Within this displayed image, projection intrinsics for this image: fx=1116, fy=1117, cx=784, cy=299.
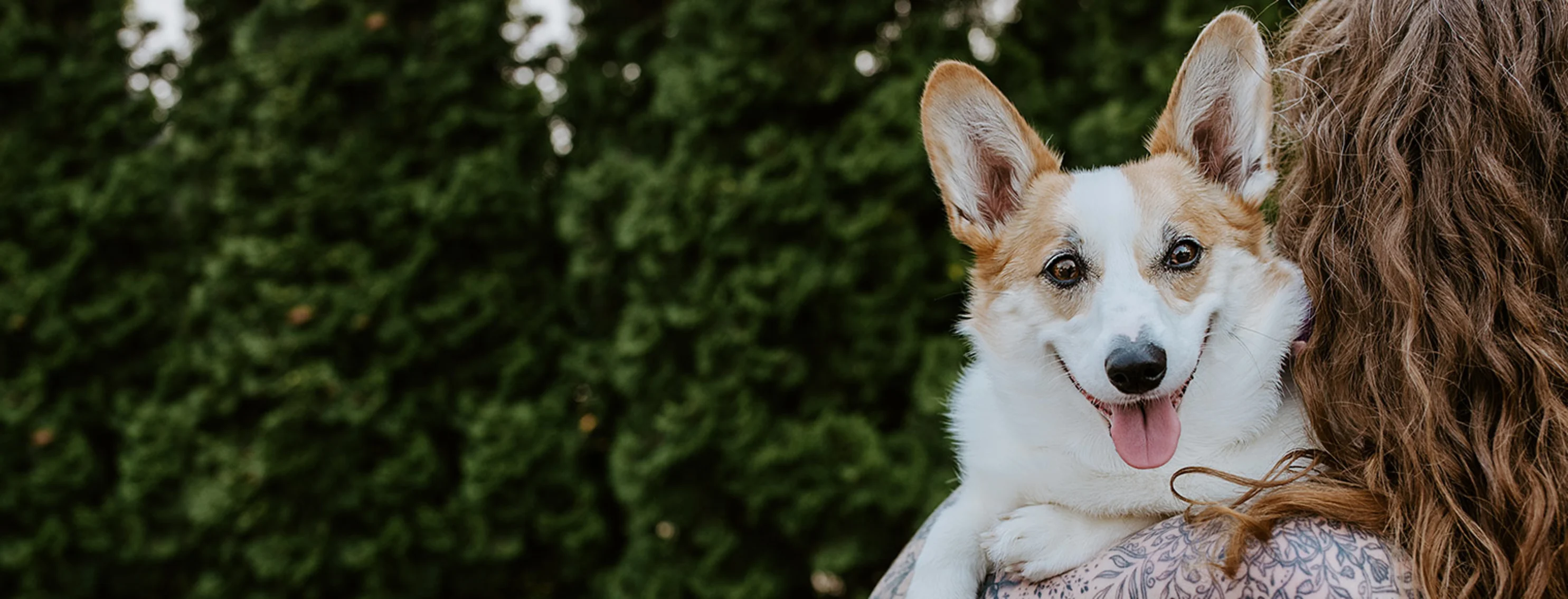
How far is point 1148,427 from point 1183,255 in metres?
0.32

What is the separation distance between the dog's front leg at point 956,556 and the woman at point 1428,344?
26 cm

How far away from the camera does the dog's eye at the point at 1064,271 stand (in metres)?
2.02

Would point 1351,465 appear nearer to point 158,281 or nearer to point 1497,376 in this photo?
point 1497,376

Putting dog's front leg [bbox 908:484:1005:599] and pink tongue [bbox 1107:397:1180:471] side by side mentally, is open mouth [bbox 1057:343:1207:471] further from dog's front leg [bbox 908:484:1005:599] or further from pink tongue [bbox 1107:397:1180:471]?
dog's front leg [bbox 908:484:1005:599]

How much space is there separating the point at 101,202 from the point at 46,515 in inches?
63.6

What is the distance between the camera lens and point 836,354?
4809 mm

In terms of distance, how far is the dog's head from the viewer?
1.84 meters

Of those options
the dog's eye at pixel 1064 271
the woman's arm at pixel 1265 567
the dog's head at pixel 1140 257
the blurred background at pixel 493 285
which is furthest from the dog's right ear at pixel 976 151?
the blurred background at pixel 493 285

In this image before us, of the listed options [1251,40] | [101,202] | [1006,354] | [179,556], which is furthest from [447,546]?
[1251,40]

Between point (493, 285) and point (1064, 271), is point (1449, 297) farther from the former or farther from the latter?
point (493, 285)

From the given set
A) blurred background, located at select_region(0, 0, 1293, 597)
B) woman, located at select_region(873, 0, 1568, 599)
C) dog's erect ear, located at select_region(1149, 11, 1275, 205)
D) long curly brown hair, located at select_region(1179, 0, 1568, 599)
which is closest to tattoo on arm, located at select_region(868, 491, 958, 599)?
woman, located at select_region(873, 0, 1568, 599)

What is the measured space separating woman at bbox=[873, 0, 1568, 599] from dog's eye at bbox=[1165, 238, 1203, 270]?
0.92ft

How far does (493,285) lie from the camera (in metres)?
5.36

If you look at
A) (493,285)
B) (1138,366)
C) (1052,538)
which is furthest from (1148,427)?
(493,285)
